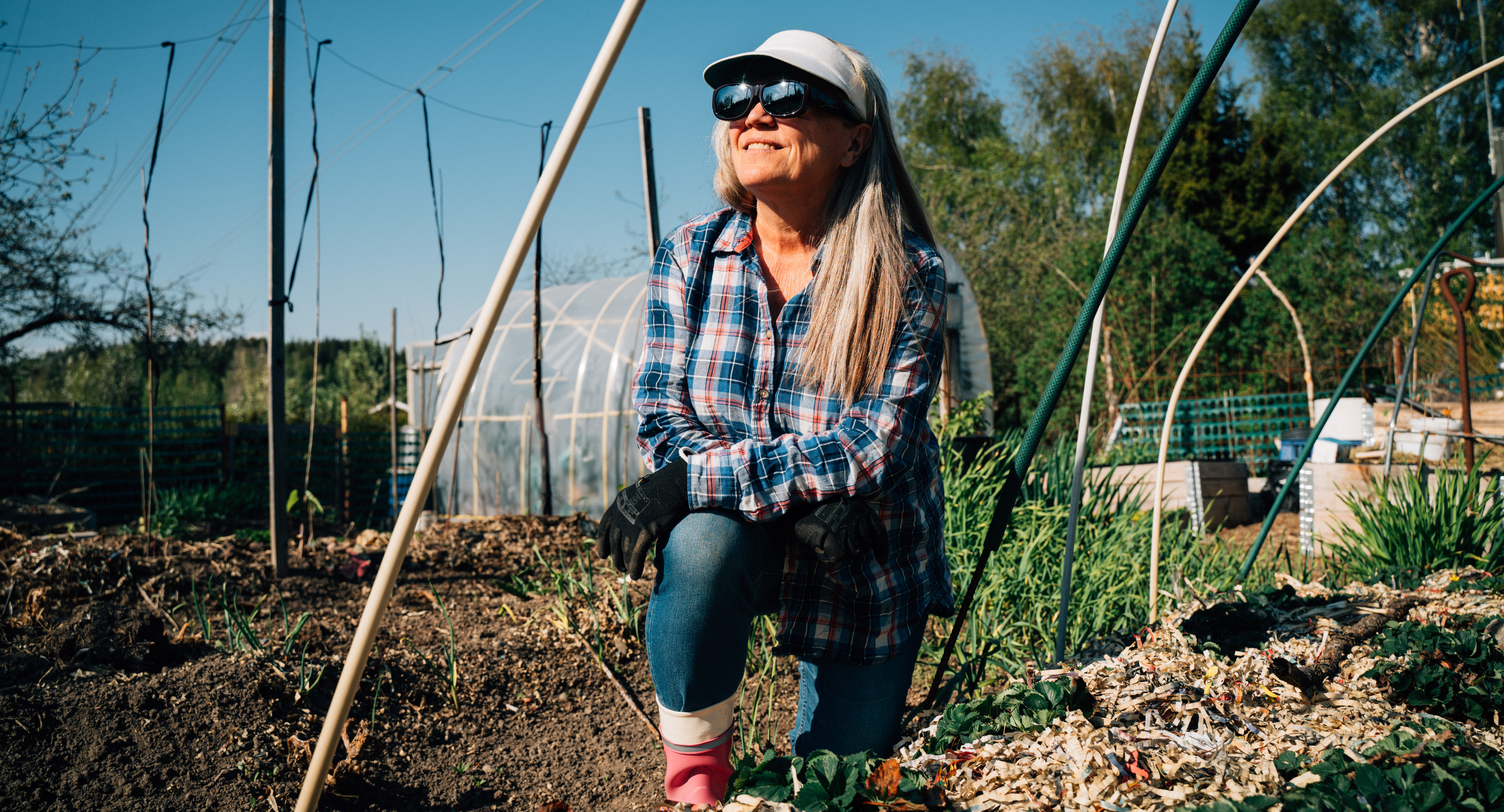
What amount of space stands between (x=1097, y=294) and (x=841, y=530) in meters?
0.66

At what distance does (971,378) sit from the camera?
9.09 meters

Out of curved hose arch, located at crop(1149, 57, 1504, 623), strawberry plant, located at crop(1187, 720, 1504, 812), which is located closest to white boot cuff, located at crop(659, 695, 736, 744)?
strawberry plant, located at crop(1187, 720, 1504, 812)

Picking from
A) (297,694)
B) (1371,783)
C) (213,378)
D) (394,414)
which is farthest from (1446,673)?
(213,378)

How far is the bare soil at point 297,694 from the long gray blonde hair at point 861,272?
1.00 meters

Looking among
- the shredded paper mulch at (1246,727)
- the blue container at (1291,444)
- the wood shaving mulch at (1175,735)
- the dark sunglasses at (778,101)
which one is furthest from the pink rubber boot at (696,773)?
the blue container at (1291,444)

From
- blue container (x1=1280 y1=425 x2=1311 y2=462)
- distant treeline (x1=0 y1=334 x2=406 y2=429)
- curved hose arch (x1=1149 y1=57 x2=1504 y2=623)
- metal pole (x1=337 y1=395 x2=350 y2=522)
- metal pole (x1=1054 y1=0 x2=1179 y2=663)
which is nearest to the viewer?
metal pole (x1=1054 y1=0 x2=1179 y2=663)

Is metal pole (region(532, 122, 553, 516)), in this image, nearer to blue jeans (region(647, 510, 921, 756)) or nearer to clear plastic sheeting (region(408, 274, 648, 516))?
clear plastic sheeting (region(408, 274, 648, 516))

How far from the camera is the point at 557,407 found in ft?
23.3

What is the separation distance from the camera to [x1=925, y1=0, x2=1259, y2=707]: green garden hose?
1330 millimetres

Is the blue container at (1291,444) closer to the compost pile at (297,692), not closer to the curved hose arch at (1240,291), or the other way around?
the curved hose arch at (1240,291)

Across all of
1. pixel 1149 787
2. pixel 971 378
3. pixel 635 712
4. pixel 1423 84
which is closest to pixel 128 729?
pixel 635 712

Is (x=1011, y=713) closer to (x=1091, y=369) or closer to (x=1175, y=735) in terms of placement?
(x=1175, y=735)

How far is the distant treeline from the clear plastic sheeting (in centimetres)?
255

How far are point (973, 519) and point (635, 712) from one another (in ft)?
4.66
